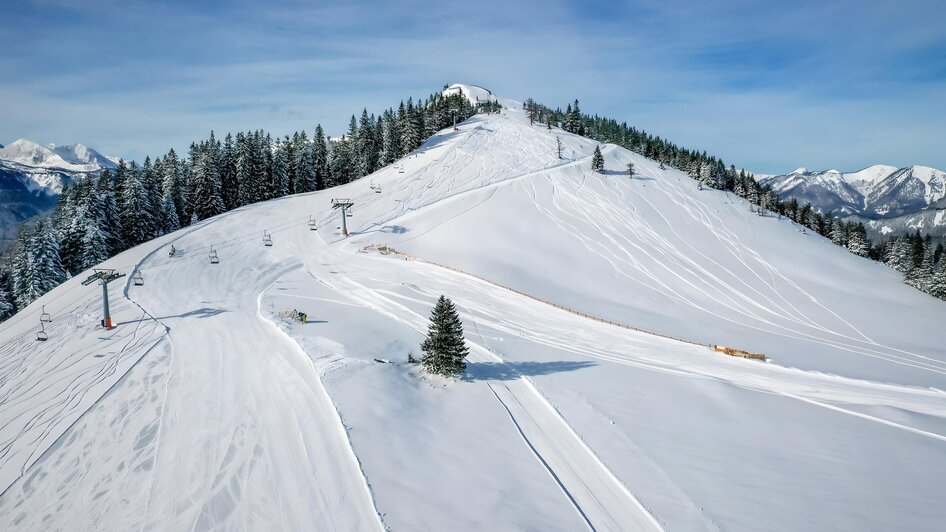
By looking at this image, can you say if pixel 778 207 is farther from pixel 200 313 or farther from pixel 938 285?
pixel 200 313

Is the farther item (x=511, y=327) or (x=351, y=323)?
(x=511, y=327)

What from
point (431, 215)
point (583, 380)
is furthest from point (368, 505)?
point (431, 215)

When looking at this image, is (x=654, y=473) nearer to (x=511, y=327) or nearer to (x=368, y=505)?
(x=368, y=505)

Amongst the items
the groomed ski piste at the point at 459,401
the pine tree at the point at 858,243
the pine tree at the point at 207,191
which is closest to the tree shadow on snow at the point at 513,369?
the groomed ski piste at the point at 459,401

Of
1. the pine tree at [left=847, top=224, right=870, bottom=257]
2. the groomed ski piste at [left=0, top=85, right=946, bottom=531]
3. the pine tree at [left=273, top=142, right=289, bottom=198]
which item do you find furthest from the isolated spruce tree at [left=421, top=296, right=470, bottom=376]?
the pine tree at [left=847, top=224, right=870, bottom=257]

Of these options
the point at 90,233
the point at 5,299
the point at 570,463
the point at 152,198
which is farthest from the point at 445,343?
the point at 5,299

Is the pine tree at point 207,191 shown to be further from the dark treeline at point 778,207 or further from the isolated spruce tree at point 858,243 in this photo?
the isolated spruce tree at point 858,243
